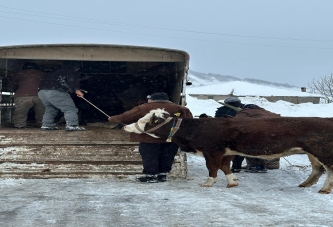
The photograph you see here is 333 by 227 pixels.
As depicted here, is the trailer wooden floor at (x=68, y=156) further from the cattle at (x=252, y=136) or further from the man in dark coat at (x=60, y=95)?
the man in dark coat at (x=60, y=95)

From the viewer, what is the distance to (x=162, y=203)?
16.9 feet

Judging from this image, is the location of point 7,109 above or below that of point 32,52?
below

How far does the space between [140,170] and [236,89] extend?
42.2 metres

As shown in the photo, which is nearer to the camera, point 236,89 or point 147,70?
point 147,70

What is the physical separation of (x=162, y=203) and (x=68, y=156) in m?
2.64

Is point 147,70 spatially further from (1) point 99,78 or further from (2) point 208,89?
(2) point 208,89

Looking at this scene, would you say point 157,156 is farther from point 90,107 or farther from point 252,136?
point 90,107

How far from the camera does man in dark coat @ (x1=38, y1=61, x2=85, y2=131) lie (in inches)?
345

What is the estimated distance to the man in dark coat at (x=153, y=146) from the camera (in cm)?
682

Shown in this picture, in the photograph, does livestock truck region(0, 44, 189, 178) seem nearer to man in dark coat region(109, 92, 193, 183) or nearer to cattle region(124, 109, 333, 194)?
man in dark coat region(109, 92, 193, 183)

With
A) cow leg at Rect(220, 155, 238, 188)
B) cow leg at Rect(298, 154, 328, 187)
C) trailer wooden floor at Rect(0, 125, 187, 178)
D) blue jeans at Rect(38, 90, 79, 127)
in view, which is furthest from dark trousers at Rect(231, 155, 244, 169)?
blue jeans at Rect(38, 90, 79, 127)

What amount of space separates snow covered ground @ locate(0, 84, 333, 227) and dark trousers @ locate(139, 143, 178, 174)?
1.01 feet

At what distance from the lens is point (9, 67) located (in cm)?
953

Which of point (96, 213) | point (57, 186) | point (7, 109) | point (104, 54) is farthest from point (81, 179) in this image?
point (7, 109)
